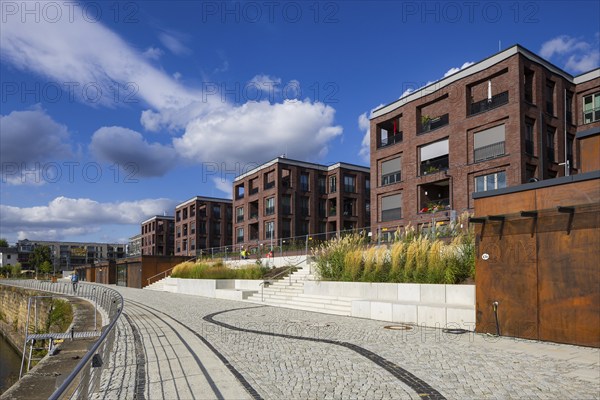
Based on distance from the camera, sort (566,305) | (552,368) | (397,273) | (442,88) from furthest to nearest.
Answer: (442,88) < (397,273) < (566,305) < (552,368)

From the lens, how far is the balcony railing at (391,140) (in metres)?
35.4

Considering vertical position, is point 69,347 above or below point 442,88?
below

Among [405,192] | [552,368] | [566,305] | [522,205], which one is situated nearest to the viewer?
[552,368]

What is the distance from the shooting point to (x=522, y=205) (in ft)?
33.4

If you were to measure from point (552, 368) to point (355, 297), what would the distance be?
9.27 m

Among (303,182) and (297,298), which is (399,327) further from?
(303,182)

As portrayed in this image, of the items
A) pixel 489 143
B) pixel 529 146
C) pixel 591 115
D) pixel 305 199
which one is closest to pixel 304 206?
pixel 305 199

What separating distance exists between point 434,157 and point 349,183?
22478 mm

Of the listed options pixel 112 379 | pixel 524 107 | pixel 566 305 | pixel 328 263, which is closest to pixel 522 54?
pixel 524 107

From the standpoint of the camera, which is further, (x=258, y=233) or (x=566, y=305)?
(x=258, y=233)

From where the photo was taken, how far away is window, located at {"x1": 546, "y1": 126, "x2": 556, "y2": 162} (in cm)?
2850

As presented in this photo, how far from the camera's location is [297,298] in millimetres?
18922

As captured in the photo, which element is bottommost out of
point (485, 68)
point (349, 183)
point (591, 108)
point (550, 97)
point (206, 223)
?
point (206, 223)

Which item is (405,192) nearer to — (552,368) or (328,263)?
(328,263)
